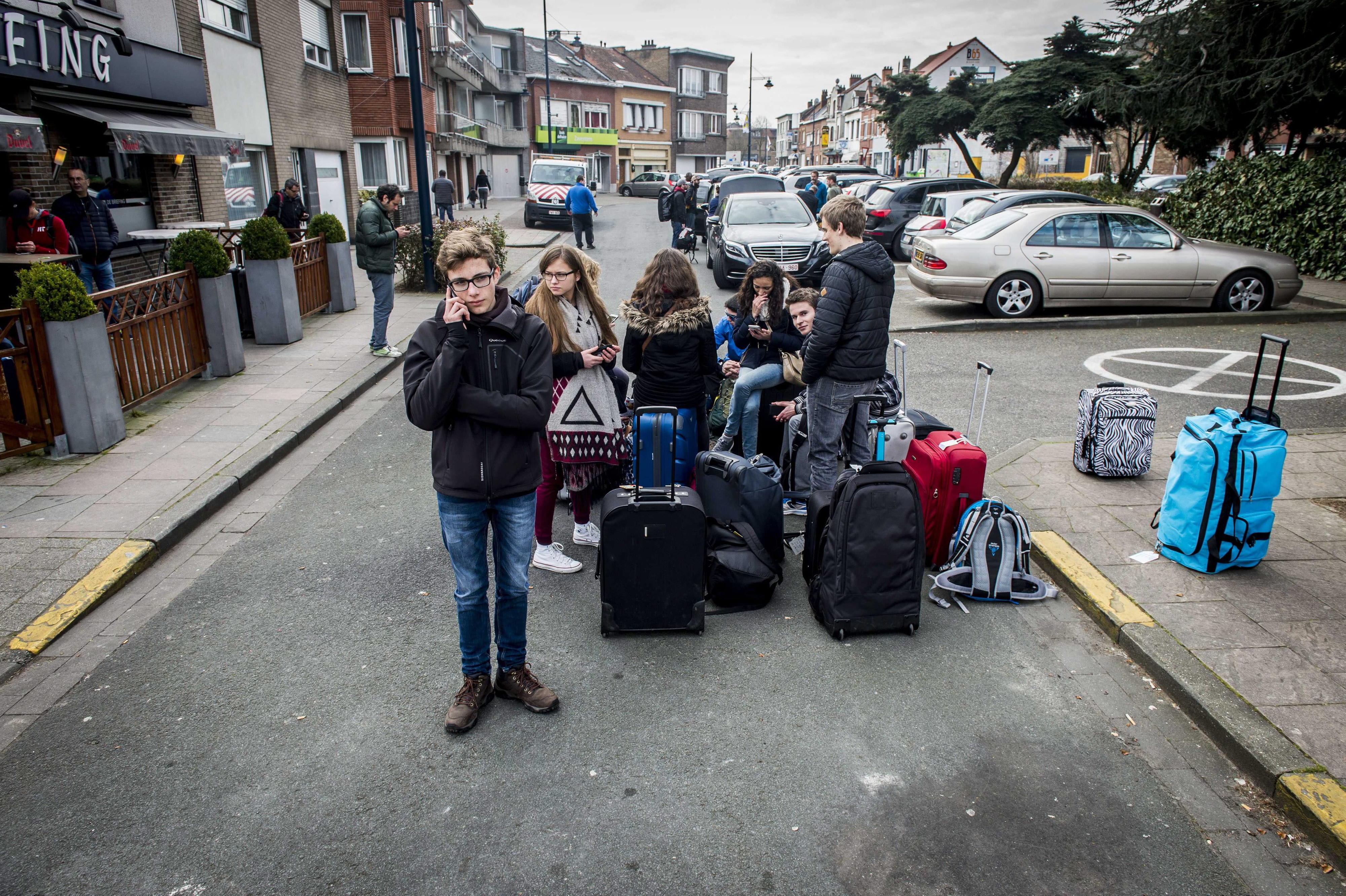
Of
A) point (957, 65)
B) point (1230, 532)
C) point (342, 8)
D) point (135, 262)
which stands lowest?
point (1230, 532)

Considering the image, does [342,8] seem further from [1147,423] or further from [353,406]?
[1147,423]

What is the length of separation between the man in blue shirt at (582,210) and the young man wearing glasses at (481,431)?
18.7m

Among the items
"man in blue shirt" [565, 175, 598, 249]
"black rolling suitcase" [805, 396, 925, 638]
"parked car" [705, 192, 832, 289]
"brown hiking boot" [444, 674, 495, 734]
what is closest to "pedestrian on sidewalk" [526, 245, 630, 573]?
"brown hiking boot" [444, 674, 495, 734]

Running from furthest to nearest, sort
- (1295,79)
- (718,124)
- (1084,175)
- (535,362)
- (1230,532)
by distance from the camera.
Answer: (718,124), (1084,175), (1295,79), (1230,532), (535,362)

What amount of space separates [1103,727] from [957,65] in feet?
239

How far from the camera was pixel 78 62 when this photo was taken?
11.4 metres

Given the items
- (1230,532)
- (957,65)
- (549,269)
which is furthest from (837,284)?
(957,65)

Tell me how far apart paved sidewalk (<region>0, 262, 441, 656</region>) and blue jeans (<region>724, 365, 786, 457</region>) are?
3.86 meters

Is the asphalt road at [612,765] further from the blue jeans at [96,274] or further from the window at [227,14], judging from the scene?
the window at [227,14]

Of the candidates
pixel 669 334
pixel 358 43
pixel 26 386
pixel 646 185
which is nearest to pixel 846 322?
pixel 669 334

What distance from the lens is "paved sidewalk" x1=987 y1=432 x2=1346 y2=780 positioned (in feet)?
12.1

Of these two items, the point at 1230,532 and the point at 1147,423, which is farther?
the point at 1147,423

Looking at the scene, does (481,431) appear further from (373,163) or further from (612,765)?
(373,163)

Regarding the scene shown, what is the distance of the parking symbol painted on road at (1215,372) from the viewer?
862 cm
